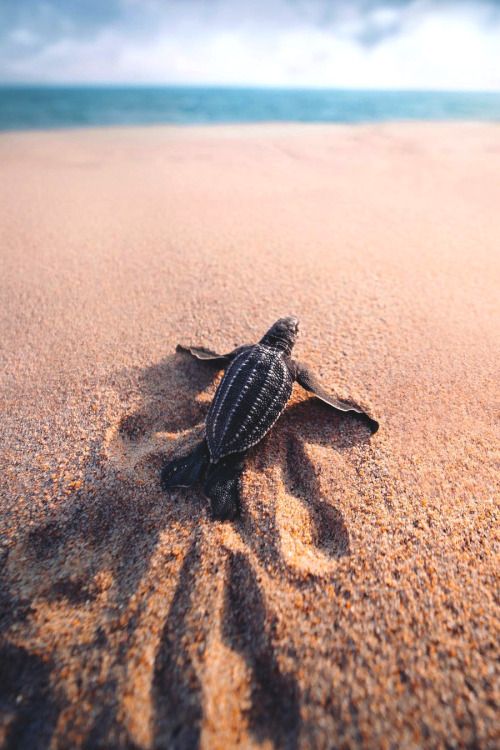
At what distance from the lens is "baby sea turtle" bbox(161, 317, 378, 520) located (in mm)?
2129

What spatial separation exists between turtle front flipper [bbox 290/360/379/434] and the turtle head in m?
0.16

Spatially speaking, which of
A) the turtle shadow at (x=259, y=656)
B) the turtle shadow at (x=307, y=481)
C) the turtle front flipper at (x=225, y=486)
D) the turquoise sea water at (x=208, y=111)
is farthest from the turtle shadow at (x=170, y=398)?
the turquoise sea water at (x=208, y=111)

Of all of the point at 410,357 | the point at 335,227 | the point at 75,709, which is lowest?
the point at 75,709

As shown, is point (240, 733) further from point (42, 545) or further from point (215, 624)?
point (42, 545)

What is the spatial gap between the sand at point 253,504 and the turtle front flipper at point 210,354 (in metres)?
0.09

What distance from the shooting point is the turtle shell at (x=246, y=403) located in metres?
2.16

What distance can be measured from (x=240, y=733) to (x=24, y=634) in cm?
98

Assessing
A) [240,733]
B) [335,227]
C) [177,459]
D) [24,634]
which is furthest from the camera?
[335,227]

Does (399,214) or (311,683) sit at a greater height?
(399,214)

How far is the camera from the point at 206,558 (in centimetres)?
183

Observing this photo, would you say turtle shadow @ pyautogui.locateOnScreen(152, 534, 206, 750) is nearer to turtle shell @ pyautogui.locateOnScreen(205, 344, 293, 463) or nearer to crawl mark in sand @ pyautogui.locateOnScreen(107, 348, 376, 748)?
crawl mark in sand @ pyautogui.locateOnScreen(107, 348, 376, 748)

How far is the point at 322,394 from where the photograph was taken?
2533 millimetres

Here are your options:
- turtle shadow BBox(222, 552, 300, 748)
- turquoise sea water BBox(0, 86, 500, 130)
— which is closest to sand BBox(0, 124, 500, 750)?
turtle shadow BBox(222, 552, 300, 748)

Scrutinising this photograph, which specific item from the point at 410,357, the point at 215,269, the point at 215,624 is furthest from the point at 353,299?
A: the point at 215,624
